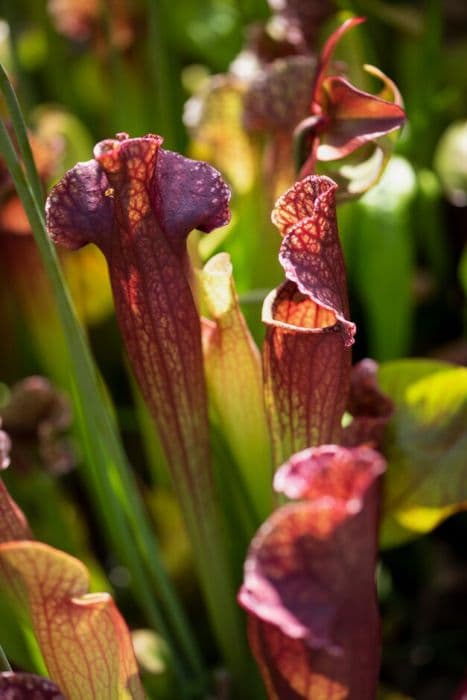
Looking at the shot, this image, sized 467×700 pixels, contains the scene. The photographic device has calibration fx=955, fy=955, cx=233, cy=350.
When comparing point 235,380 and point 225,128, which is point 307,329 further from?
point 225,128

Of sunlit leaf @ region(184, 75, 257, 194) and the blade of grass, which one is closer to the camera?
the blade of grass

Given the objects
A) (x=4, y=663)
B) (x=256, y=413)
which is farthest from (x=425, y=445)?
(x=4, y=663)

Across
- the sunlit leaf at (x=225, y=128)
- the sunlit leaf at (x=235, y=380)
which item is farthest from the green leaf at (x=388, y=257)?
the sunlit leaf at (x=235, y=380)

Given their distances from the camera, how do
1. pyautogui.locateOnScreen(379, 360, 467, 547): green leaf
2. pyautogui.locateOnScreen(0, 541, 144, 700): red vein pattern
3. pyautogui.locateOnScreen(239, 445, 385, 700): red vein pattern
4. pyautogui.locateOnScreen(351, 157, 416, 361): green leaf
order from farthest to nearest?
pyautogui.locateOnScreen(351, 157, 416, 361): green leaf
pyautogui.locateOnScreen(379, 360, 467, 547): green leaf
pyautogui.locateOnScreen(0, 541, 144, 700): red vein pattern
pyautogui.locateOnScreen(239, 445, 385, 700): red vein pattern

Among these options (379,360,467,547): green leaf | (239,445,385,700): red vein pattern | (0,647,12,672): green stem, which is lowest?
(379,360,467,547): green leaf

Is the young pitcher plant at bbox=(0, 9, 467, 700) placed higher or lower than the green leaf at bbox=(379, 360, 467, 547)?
higher

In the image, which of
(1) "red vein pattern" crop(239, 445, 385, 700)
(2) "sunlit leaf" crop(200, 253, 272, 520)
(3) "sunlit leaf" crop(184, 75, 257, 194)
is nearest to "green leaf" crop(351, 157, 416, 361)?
(3) "sunlit leaf" crop(184, 75, 257, 194)

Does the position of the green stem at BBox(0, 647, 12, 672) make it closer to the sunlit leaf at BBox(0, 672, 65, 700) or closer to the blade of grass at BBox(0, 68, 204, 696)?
the sunlit leaf at BBox(0, 672, 65, 700)
